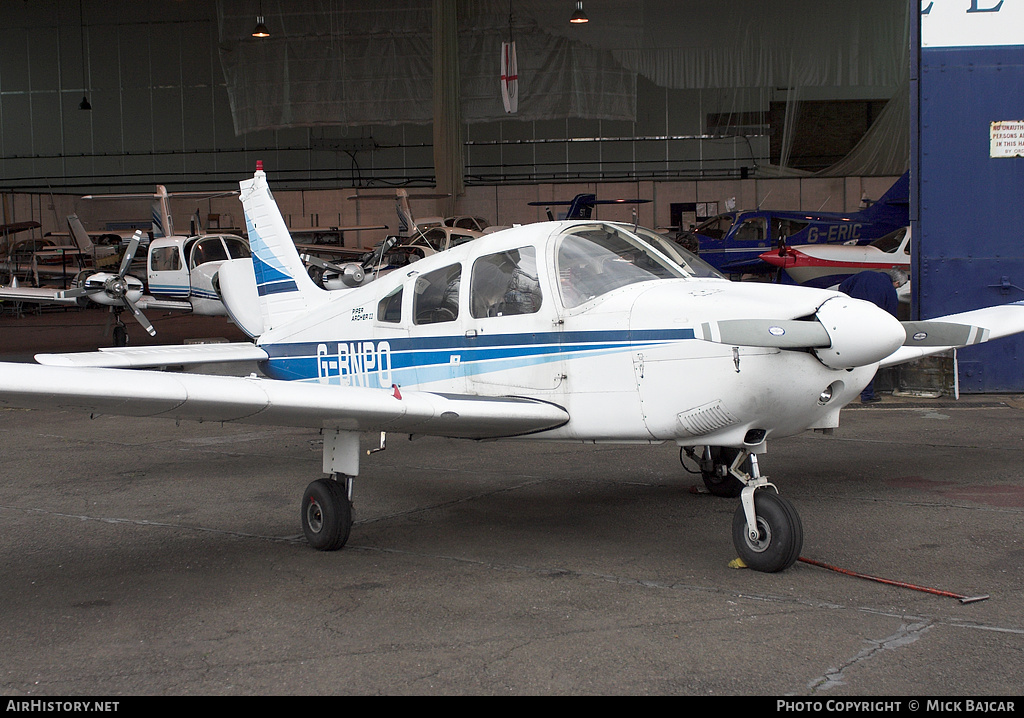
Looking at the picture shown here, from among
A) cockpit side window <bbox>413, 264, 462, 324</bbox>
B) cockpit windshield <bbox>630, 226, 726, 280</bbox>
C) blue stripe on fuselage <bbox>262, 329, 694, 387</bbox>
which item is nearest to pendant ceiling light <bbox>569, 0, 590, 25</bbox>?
blue stripe on fuselage <bbox>262, 329, 694, 387</bbox>

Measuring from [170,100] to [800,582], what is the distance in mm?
39930

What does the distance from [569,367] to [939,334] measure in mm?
2361

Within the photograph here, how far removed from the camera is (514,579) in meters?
5.12

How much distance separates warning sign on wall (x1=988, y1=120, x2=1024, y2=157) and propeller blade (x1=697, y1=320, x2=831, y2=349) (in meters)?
8.01

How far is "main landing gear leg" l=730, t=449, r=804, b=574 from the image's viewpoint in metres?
5.00

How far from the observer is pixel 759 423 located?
16.5 feet

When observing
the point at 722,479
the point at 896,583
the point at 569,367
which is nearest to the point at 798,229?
the point at 722,479

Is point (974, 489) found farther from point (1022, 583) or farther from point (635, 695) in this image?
point (635, 695)

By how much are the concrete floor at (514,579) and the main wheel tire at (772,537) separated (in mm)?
86

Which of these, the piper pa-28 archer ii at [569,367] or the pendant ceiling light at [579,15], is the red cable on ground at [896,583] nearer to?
the piper pa-28 archer ii at [569,367]

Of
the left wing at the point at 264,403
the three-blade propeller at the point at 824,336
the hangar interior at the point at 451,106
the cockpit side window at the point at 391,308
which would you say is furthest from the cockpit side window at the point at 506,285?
the hangar interior at the point at 451,106

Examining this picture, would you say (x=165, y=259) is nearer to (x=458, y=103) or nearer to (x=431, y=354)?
(x=458, y=103)

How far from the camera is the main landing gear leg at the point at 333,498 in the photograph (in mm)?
5730

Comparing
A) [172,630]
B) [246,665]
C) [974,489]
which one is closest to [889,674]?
[246,665]
